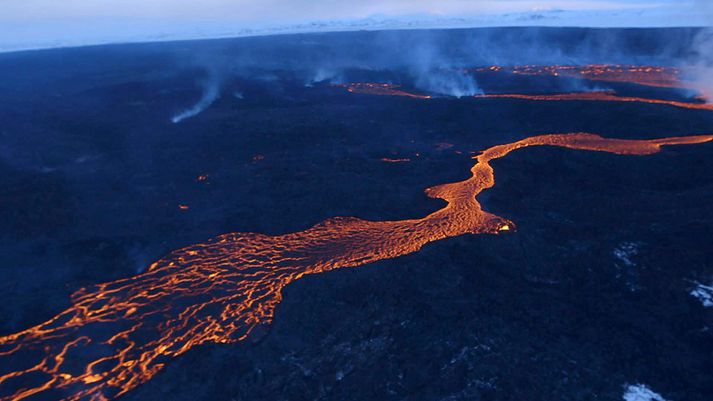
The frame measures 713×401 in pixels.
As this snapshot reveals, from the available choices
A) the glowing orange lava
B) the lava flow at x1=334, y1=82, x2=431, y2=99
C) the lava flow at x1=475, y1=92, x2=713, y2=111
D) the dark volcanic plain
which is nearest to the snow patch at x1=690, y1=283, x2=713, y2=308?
the dark volcanic plain

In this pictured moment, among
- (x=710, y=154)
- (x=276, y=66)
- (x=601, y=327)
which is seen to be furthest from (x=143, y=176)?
(x=276, y=66)

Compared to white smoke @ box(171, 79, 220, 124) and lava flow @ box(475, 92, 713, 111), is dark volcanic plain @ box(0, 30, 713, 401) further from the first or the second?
lava flow @ box(475, 92, 713, 111)

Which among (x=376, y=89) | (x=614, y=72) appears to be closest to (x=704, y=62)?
(x=614, y=72)

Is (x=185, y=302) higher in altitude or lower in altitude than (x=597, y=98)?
higher

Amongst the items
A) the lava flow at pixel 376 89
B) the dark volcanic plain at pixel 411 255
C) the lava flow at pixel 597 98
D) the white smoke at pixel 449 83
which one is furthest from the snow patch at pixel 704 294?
the lava flow at pixel 376 89

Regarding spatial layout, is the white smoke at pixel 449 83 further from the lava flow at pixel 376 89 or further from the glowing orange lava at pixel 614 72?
the glowing orange lava at pixel 614 72

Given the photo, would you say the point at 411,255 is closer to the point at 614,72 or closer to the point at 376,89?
the point at 376,89
